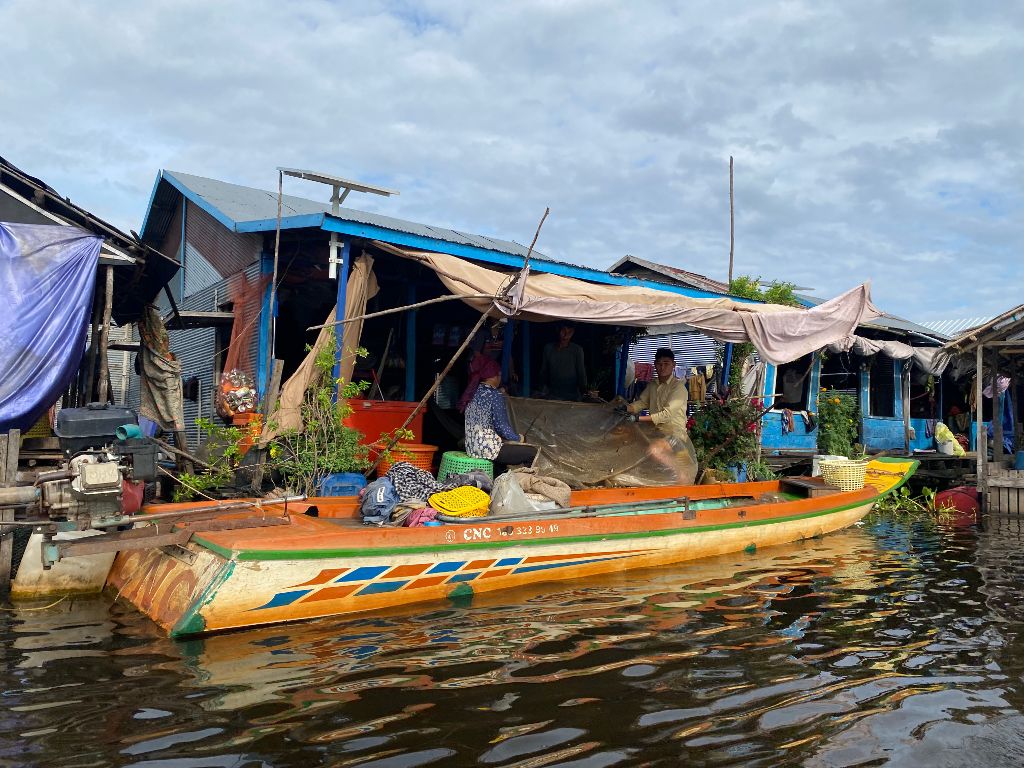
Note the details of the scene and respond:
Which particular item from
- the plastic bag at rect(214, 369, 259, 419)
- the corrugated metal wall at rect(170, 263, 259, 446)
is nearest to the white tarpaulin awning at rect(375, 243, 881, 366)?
the plastic bag at rect(214, 369, 259, 419)

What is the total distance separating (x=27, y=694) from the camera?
12.5ft

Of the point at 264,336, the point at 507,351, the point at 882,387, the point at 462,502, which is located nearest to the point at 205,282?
the point at 264,336

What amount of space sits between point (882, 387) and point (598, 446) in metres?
10.8

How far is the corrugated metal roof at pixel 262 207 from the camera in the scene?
10281mm

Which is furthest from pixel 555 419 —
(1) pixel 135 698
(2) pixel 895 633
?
(1) pixel 135 698

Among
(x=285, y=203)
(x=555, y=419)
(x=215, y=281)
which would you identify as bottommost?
(x=555, y=419)

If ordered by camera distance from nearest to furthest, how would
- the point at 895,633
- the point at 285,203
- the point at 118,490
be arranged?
the point at 118,490 → the point at 895,633 → the point at 285,203

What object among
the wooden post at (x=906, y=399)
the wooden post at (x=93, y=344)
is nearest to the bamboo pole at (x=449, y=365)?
the wooden post at (x=93, y=344)

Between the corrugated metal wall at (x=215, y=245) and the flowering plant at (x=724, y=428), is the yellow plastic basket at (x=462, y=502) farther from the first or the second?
the flowering plant at (x=724, y=428)

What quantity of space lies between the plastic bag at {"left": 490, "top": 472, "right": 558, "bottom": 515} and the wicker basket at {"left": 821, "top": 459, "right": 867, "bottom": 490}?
488cm

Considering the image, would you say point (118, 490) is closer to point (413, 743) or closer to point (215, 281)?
point (413, 743)

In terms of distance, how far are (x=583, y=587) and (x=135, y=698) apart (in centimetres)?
372

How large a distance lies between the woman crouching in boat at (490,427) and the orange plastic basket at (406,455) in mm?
544

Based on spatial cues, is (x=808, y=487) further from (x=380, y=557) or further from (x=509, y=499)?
(x=380, y=557)
